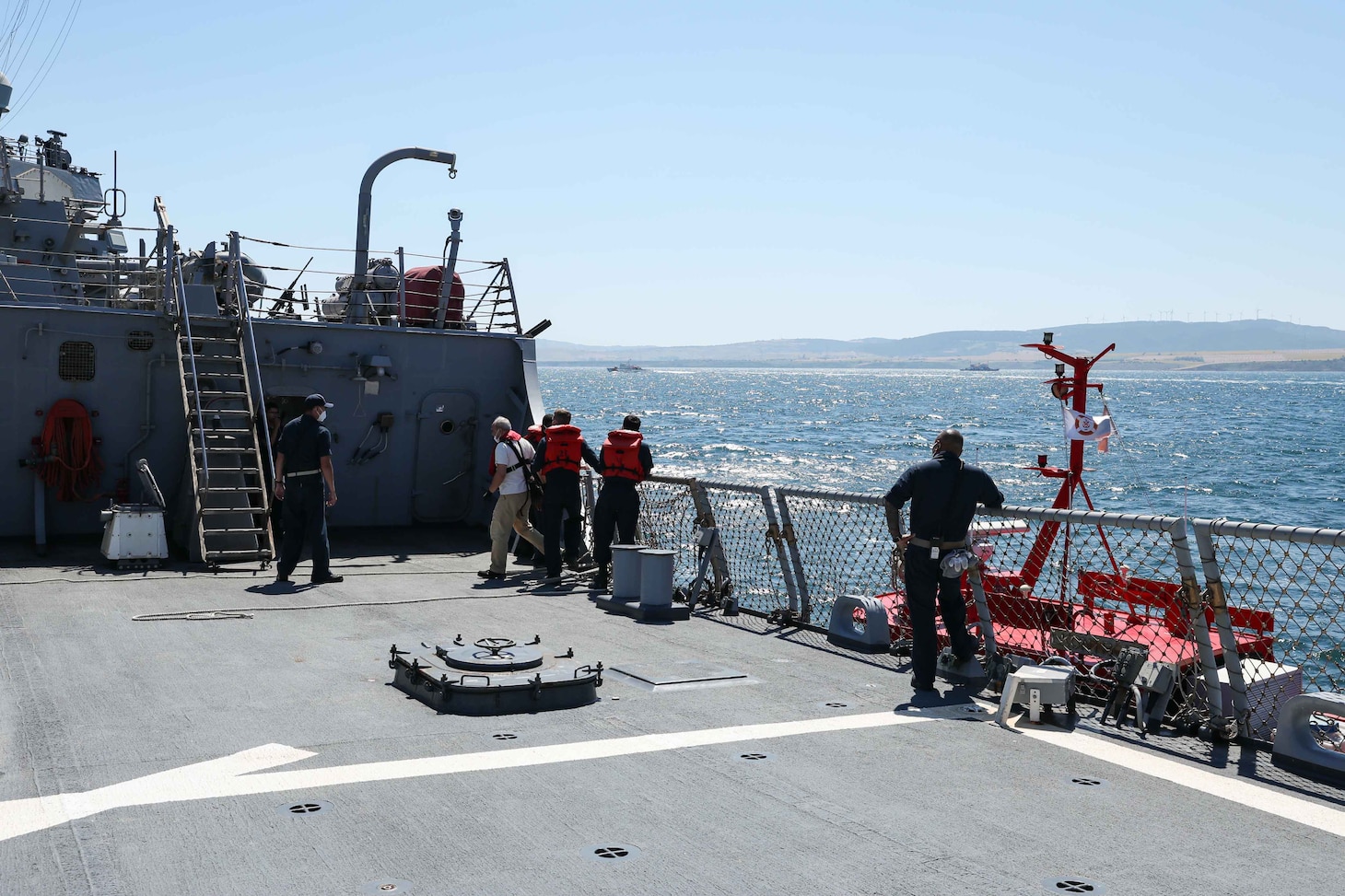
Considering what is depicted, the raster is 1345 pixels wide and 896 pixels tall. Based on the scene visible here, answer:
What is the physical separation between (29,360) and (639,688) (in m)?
8.74

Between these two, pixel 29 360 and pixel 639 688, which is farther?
pixel 29 360

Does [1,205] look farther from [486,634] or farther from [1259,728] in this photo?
[1259,728]

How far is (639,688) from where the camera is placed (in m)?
7.41

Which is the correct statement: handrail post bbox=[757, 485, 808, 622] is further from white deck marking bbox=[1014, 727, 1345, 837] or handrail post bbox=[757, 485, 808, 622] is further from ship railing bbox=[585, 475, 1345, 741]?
white deck marking bbox=[1014, 727, 1345, 837]

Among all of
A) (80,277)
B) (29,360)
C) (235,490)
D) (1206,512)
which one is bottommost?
(1206,512)

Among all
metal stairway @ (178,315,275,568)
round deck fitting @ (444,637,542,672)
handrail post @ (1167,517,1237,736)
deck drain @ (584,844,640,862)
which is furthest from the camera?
metal stairway @ (178,315,275,568)

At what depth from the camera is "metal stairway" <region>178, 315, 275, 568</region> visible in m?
12.0

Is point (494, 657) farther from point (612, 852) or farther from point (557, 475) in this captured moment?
point (557, 475)

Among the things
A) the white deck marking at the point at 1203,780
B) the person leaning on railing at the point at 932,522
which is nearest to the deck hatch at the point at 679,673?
the person leaning on railing at the point at 932,522

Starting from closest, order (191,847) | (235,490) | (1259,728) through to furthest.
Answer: (191,847) < (1259,728) < (235,490)

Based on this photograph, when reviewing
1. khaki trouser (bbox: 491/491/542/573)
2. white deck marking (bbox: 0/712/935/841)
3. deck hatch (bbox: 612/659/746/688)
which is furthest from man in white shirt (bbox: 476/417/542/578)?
white deck marking (bbox: 0/712/935/841)

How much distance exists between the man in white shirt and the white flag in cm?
527

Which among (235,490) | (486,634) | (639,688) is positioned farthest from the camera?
(235,490)

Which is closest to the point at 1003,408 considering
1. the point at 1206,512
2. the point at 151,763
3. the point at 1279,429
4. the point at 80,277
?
the point at 1279,429
